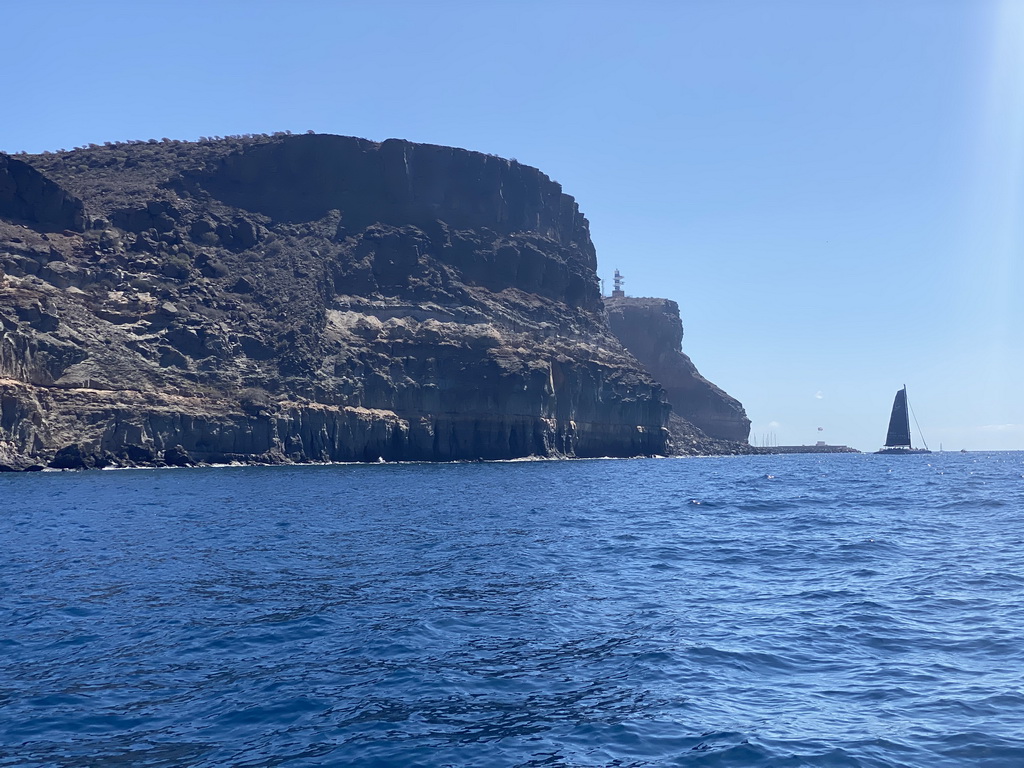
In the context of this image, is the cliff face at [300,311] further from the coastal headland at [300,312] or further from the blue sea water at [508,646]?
the blue sea water at [508,646]

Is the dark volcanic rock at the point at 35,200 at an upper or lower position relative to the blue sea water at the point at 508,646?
upper

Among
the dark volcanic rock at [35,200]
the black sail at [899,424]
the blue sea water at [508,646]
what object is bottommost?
the blue sea water at [508,646]

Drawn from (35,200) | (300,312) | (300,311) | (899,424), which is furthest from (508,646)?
(899,424)

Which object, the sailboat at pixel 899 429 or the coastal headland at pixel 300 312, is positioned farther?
the sailboat at pixel 899 429

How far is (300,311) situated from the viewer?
97562mm

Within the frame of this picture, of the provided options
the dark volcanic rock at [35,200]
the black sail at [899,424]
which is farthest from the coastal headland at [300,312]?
the black sail at [899,424]

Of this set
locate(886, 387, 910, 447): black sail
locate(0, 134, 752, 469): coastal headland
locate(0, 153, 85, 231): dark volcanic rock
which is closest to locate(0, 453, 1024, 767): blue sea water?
locate(0, 134, 752, 469): coastal headland

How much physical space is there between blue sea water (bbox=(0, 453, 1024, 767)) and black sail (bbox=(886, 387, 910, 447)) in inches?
6960

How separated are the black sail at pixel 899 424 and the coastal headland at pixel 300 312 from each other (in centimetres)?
8501

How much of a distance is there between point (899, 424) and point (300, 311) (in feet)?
503

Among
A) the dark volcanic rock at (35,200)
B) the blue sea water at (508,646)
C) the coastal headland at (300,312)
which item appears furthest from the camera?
the dark volcanic rock at (35,200)

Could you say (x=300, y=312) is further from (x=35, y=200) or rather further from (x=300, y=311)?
(x=35, y=200)

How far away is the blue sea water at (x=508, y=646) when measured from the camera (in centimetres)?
997

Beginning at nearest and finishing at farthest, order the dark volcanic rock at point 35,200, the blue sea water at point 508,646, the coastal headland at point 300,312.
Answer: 1. the blue sea water at point 508,646
2. the coastal headland at point 300,312
3. the dark volcanic rock at point 35,200
